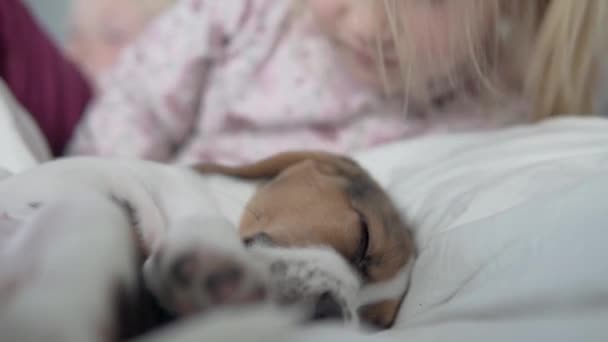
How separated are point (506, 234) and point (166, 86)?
1.04 m

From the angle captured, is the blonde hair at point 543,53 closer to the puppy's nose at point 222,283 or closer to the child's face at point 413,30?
the child's face at point 413,30

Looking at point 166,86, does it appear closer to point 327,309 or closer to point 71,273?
point 327,309

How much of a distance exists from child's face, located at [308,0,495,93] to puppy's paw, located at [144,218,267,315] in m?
0.70

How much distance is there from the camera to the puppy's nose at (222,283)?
58 centimetres

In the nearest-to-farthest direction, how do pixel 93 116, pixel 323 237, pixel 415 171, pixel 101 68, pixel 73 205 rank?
pixel 73 205 → pixel 323 237 → pixel 415 171 → pixel 93 116 → pixel 101 68

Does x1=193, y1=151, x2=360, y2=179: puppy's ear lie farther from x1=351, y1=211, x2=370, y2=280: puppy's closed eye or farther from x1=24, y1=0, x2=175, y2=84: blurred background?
x1=24, y1=0, x2=175, y2=84: blurred background

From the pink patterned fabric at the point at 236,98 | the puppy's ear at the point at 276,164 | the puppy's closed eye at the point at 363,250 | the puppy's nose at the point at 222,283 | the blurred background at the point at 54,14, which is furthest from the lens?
the blurred background at the point at 54,14

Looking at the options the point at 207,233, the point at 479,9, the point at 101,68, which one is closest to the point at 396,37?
the point at 479,9

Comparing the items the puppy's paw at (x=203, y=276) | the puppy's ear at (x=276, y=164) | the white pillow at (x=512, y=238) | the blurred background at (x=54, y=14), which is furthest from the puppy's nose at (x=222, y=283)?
the blurred background at (x=54, y=14)

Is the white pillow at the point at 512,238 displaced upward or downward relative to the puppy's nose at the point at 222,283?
downward

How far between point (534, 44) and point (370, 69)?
38 cm

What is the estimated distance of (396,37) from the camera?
121 cm

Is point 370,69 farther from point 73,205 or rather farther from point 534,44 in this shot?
point 73,205

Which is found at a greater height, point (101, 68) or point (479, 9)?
point (479, 9)
